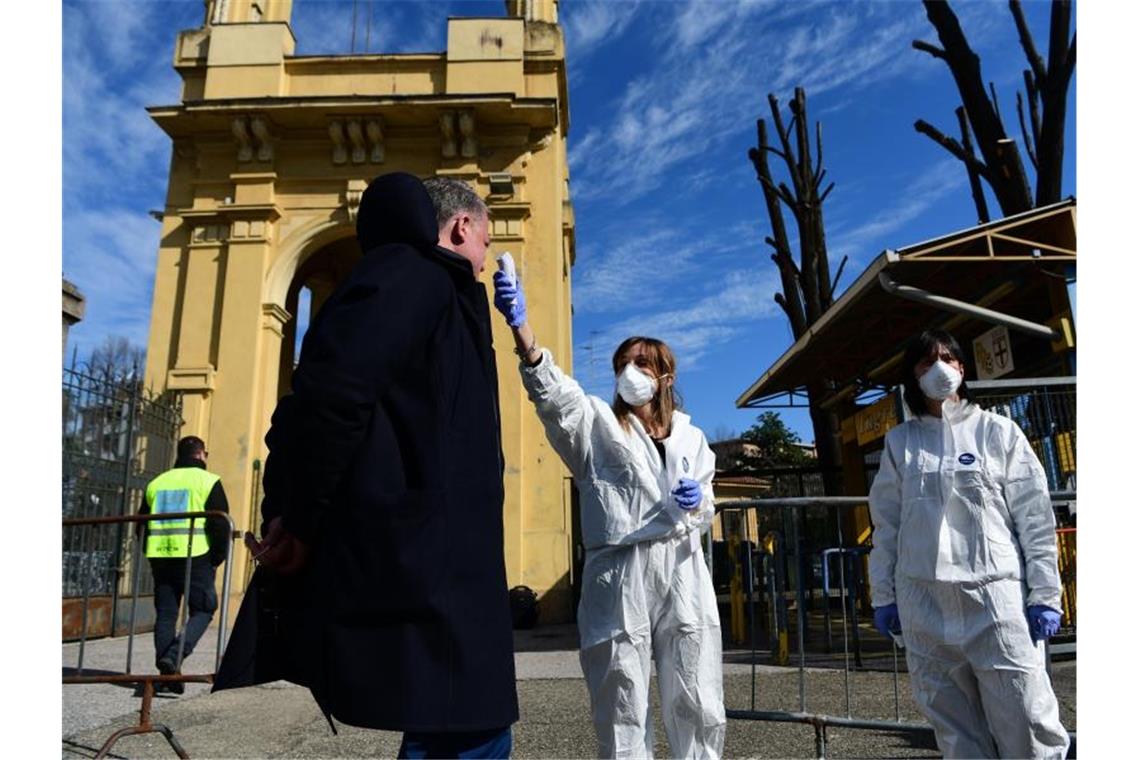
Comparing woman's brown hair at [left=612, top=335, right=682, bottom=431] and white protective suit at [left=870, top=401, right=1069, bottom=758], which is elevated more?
woman's brown hair at [left=612, top=335, right=682, bottom=431]

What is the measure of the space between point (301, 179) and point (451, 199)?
11.4 m

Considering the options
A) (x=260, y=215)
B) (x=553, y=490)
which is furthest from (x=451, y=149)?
(x=553, y=490)

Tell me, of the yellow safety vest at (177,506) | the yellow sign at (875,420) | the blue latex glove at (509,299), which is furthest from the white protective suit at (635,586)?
the yellow sign at (875,420)

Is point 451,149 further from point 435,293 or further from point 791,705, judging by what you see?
point 435,293

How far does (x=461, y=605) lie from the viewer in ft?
6.03

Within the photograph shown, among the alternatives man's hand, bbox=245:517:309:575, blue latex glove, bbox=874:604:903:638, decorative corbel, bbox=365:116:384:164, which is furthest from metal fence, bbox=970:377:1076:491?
decorative corbel, bbox=365:116:384:164

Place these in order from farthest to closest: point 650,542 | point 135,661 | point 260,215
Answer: point 260,215 < point 135,661 < point 650,542

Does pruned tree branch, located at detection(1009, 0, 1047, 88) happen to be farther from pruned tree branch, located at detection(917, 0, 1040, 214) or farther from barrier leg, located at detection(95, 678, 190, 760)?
barrier leg, located at detection(95, 678, 190, 760)

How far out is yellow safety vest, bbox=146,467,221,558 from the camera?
6371 mm

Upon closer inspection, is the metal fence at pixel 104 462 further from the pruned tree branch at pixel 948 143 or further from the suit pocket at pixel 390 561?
the pruned tree branch at pixel 948 143

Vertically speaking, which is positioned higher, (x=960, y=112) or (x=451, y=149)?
(x=960, y=112)

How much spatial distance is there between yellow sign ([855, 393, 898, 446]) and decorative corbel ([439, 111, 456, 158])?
7.28 meters

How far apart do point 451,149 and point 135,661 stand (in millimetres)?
8393

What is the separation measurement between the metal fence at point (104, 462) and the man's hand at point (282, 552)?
8209 millimetres
